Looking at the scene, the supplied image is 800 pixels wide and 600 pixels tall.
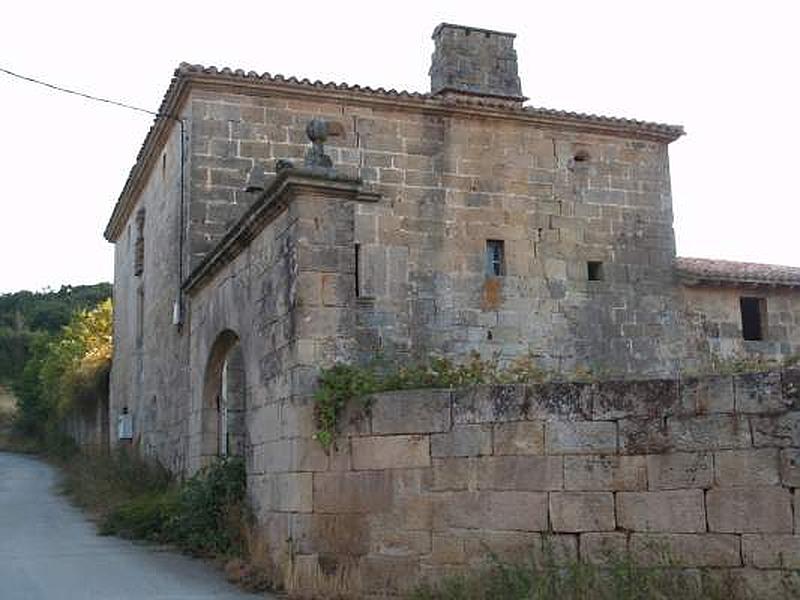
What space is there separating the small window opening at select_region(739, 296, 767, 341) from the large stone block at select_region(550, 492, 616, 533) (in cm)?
1069

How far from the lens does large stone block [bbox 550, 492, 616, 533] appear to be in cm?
652

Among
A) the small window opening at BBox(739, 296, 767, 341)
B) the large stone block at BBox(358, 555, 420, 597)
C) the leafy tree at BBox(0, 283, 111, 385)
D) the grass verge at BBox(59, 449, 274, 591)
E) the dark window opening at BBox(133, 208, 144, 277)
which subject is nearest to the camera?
the large stone block at BBox(358, 555, 420, 597)

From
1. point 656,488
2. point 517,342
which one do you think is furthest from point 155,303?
point 656,488

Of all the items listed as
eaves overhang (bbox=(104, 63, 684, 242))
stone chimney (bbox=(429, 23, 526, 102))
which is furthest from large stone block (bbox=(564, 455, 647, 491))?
stone chimney (bbox=(429, 23, 526, 102))

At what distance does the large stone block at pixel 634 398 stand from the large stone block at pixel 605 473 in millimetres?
297

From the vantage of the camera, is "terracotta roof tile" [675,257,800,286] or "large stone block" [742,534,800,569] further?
"terracotta roof tile" [675,257,800,286]

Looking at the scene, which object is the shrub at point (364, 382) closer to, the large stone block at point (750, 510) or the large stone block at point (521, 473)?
the large stone block at point (521, 473)

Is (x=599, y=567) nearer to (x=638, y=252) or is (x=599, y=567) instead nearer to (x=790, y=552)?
(x=790, y=552)

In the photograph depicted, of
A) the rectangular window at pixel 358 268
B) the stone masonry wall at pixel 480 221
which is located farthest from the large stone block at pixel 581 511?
the rectangular window at pixel 358 268

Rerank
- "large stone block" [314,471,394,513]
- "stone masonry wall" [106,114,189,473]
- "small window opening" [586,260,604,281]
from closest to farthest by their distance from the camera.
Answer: "large stone block" [314,471,394,513], "stone masonry wall" [106,114,189,473], "small window opening" [586,260,604,281]

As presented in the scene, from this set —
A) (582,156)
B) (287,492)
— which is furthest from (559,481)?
(582,156)

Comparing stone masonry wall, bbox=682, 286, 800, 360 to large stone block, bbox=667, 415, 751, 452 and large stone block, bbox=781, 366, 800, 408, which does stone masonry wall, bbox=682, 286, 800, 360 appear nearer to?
large stone block, bbox=667, 415, 751, 452

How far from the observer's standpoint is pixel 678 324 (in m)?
15.7

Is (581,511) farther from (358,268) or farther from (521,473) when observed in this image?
(358,268)
